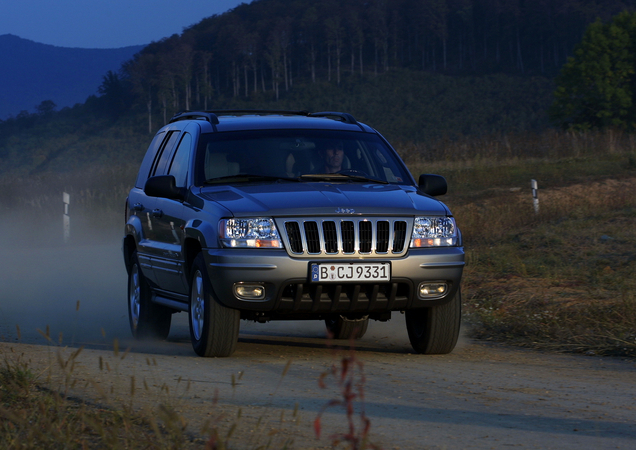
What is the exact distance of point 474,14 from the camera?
531 feet

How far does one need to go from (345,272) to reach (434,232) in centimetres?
84

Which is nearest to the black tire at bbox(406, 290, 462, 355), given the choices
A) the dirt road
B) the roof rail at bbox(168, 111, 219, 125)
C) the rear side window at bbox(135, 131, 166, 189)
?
the dirt road

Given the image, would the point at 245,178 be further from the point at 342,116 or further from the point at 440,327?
the point at 440,327

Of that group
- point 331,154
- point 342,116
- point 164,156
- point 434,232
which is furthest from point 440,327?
point 164,156

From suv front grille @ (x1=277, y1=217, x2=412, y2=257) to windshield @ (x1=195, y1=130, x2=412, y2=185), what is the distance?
0.90 m

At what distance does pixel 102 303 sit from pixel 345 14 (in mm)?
151763

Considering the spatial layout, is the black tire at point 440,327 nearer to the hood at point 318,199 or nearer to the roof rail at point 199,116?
the hood at point 318,199

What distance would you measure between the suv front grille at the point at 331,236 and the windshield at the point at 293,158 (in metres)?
0.90

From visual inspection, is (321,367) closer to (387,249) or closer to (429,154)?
(387,249)

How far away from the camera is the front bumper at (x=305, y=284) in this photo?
6.30m

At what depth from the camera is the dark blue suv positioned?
638 cm

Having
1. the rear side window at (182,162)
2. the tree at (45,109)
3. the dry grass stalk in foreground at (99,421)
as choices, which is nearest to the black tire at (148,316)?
the rear side window at (182,162)

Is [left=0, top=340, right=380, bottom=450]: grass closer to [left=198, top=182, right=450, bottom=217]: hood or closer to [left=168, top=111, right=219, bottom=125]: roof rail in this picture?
[left=198, top=182, right=450, bottom=217]: hood

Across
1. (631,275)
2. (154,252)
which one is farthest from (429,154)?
(154,252)
